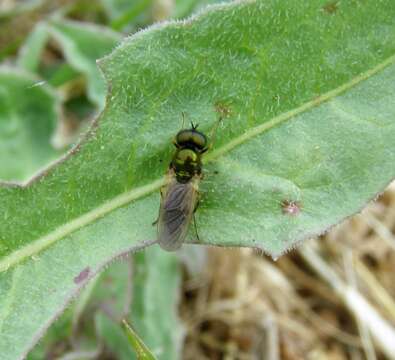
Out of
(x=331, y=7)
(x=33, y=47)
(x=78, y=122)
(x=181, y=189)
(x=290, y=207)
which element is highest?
(x=331, y=7)

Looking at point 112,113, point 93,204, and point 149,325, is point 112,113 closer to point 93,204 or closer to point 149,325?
point 93,204

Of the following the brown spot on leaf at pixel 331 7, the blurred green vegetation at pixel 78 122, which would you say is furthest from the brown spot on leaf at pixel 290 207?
the blurred green vegetation at pixel 78 122

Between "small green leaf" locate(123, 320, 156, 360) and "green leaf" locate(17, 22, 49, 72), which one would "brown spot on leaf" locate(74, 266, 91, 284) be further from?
"green leaf" locate(17, 22, 49, 72)

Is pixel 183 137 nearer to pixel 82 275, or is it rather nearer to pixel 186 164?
pixel 186 164

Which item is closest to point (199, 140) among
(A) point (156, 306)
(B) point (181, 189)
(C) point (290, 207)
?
(B) point (181, 189)

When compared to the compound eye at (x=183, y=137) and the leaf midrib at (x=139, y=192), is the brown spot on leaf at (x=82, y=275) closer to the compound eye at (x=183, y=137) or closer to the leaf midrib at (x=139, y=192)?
the leaf midrib at (x=139, y=192)

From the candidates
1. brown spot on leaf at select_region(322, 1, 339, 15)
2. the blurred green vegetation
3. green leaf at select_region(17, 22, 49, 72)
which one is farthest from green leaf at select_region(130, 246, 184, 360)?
brown spot on leaf at select_region(322, 1, 339, 15)
